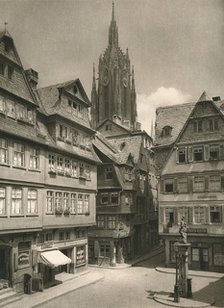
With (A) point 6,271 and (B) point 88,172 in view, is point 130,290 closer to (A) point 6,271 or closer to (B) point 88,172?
(A) point 6,271

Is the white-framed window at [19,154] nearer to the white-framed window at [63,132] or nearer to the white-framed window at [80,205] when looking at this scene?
the white-framed window at [63,132]

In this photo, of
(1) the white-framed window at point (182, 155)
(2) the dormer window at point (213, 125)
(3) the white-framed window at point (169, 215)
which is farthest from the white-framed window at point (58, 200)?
(2) the dormer window at point (213, 125)

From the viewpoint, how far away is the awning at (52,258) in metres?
25.4

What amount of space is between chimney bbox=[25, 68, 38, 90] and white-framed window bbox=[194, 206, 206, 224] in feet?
61.4

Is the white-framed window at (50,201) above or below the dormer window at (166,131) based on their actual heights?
below

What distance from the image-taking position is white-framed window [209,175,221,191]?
34397 millimetres

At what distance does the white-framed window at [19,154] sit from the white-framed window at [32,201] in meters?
2.08

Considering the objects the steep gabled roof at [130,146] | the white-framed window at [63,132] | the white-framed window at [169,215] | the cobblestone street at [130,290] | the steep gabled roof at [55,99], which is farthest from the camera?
the steep gabled roof at [130,146]

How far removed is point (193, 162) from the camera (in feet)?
118

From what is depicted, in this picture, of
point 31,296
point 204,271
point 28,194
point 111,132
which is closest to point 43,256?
point 31,296

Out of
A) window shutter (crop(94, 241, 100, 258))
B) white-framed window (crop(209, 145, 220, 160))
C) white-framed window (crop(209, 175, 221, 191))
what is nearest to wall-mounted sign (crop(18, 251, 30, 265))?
window shutter (crop(94, 241, 100, 258))

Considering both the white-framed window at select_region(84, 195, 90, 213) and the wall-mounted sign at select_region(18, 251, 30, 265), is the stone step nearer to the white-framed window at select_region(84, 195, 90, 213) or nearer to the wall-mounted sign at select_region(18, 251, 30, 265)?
the wall-mounted sign at select_region(18, 251, 30, 265)

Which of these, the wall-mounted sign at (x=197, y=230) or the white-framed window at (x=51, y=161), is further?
the wall-mounted sign at (x=197, y=230)

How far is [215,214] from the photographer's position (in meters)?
34.2
